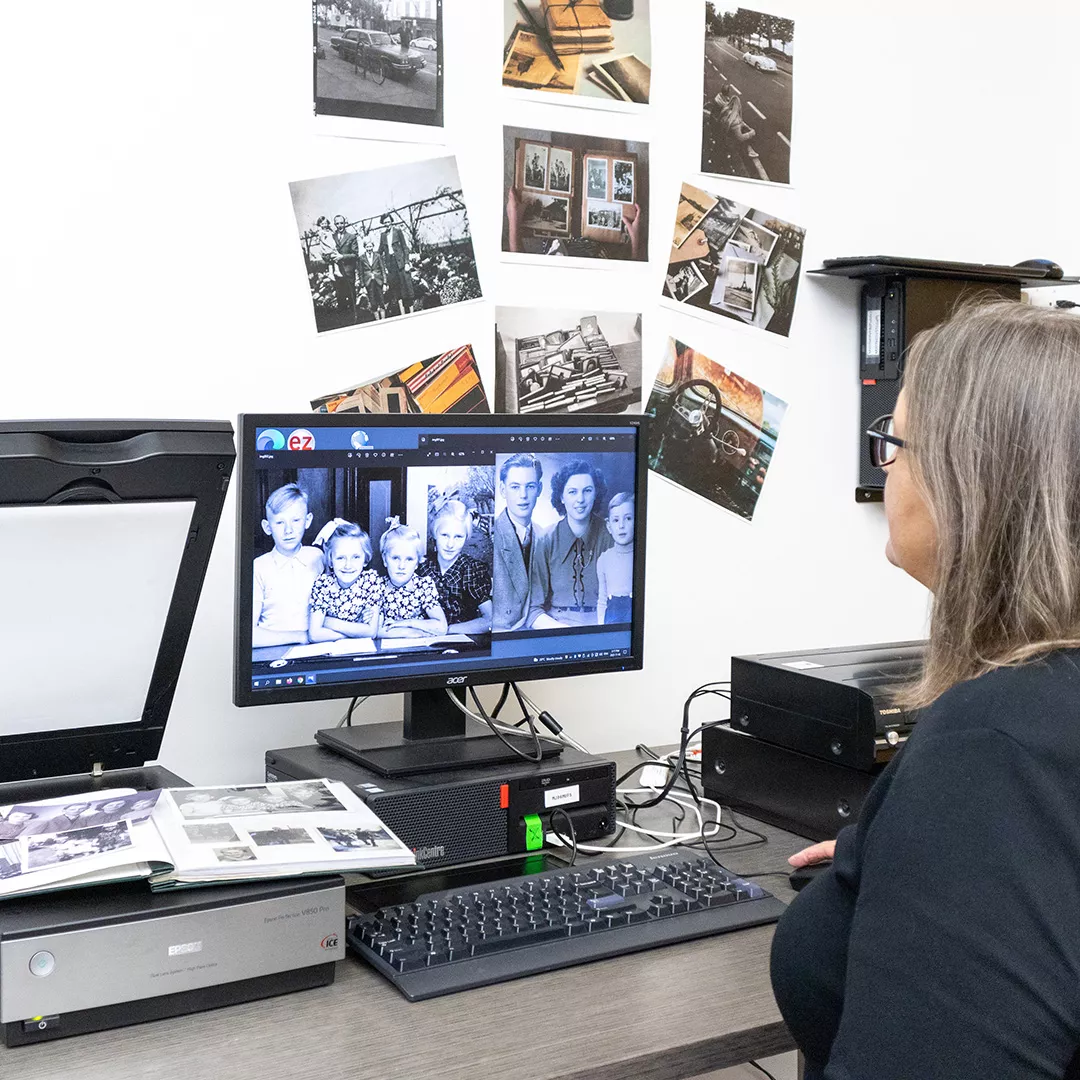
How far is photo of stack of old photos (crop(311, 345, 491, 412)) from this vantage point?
1.65 meters

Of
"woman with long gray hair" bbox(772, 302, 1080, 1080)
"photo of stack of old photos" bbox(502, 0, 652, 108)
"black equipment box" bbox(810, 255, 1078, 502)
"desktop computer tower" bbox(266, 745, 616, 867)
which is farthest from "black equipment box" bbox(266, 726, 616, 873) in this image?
"photo of stack of old photos" bbox(502, 0, 652, 108)

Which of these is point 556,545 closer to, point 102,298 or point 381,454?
point 381,454

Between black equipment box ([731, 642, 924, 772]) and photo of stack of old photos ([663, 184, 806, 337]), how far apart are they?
58 cm

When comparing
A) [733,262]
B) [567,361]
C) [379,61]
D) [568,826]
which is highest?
[379,61]

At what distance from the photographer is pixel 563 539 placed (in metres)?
1.54

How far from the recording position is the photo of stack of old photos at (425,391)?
165 centimetres

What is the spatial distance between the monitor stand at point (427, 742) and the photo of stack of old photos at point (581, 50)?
87 centimetres

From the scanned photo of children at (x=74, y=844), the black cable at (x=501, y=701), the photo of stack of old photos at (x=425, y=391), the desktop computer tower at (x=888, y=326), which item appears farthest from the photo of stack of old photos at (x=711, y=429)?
the scanned photo of children at (x=74, y=844)

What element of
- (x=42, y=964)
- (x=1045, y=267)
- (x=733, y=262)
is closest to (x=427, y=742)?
(x=42, y=964)

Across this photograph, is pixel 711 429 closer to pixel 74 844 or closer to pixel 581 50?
pixel 581 50

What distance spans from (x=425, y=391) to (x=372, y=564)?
0.37 meters

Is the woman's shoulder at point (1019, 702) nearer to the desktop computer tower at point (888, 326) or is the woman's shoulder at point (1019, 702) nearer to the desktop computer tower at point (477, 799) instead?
the desktop computer tower at point (477, 799)

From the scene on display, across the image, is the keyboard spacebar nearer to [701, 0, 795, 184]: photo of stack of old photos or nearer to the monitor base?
the monitor base

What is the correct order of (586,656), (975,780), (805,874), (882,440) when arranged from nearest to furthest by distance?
(975,780) < (882,440) < (805,874) < (586,656)
